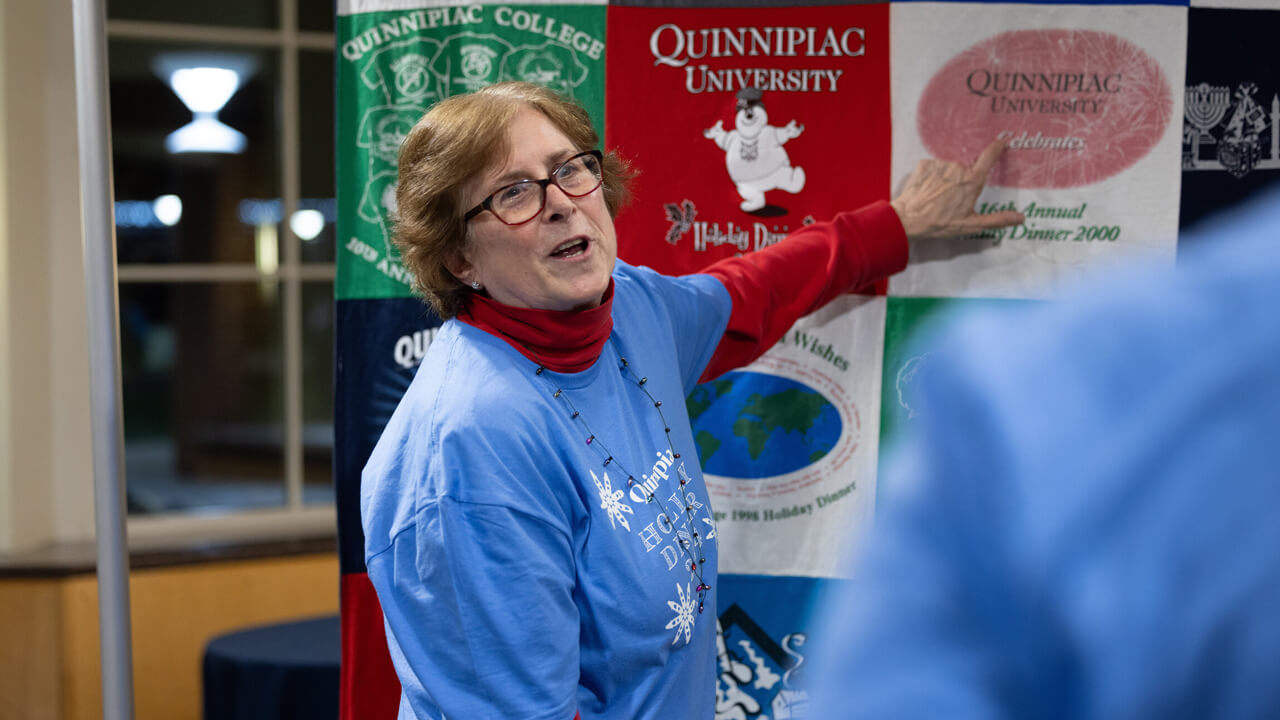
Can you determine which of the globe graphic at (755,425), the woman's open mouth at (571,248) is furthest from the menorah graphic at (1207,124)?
the woman's open mouth at (571,248)

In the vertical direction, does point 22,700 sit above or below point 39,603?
below

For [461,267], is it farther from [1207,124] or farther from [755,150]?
[1207,124]

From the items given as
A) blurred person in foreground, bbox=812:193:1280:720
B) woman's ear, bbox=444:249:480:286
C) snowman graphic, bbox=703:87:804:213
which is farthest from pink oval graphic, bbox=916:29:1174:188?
blurred person in foreground, bbox=812:193:1280:720

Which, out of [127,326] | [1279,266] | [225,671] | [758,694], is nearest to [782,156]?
[758,694]

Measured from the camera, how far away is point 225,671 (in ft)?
8.86

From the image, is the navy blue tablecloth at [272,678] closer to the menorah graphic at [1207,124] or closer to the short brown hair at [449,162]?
the short brown hair at [449,162]

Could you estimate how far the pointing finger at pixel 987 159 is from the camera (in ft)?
5.69

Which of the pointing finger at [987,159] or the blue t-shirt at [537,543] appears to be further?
the pointing finger at [987,159]

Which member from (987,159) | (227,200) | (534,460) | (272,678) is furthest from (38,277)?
(987,159)

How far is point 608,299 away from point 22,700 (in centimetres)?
265

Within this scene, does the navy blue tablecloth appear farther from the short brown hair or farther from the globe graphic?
the short brown hair

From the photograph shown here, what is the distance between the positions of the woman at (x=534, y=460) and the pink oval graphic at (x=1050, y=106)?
607 mm

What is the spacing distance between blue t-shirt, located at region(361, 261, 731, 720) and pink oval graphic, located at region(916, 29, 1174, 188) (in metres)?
0.72

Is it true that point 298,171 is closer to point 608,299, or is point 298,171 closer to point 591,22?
point 591,22
